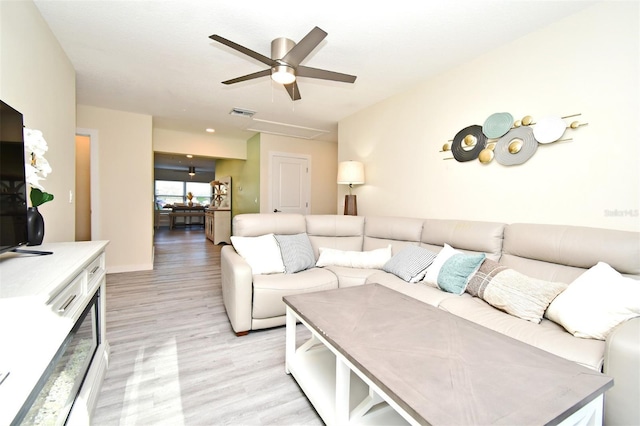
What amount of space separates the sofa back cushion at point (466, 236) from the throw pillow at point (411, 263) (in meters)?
0.17

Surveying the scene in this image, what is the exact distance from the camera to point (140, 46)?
7.82ft

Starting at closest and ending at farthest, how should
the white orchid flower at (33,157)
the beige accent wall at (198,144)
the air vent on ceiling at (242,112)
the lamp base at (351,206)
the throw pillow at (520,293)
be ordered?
the white orchid flower at (33,157) → the throw pillow at (520,293) → the lamp base at (351,206) → the air vent on ceiling at (242,112) → the beige accent wall at (198,144)

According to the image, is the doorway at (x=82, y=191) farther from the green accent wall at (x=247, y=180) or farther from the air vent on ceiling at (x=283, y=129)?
the air vent on ceiling at (x=283, y=129)

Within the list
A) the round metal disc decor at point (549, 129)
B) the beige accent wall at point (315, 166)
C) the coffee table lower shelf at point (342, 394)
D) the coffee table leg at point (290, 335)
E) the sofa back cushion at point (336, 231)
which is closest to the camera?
the coffee table lower shelf at point (342, 394)

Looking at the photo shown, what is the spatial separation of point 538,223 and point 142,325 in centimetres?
351

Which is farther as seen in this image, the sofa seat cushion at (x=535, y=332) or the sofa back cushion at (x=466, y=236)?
the sofa back cushion at (x=466, y=236)

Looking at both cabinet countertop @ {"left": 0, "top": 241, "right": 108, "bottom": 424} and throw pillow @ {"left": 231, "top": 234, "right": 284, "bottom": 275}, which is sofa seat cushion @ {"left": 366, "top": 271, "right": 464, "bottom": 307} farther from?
cabinet countertop @ {"left": 0, "top": 241, "right": 108, "bottom": 424}

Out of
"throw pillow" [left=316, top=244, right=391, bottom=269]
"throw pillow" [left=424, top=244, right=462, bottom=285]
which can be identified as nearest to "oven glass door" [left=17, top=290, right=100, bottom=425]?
"throw pillow" [left=316, top=244, right=391, bottom=269]

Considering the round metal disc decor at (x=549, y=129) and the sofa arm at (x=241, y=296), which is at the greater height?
the round metal disc decor at (x=549, y=129)

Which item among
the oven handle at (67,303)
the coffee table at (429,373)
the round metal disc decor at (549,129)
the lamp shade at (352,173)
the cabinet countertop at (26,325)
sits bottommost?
the coffee table at (429,373)

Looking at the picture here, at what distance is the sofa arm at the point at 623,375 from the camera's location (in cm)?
106

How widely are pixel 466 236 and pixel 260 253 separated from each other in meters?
1.89

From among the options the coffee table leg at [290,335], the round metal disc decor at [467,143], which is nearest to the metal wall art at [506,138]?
the round metal disc decor at [467,143]

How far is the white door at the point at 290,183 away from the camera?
17.8 ft
